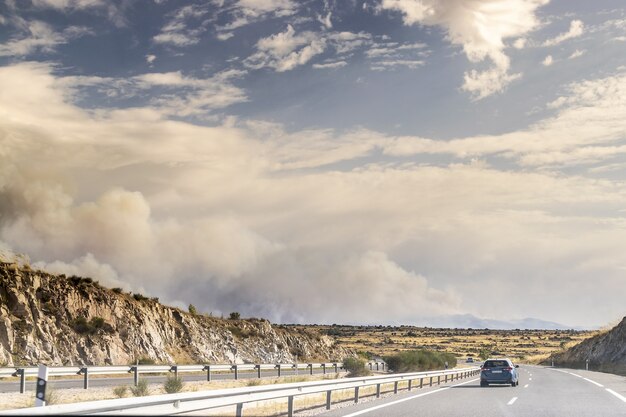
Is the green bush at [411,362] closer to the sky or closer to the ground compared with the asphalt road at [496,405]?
closer to the sky

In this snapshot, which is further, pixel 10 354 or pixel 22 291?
pixel 22 291

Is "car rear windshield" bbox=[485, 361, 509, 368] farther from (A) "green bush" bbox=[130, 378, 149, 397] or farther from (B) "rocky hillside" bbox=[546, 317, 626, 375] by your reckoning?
(B) "rocky hillside" bbox=[546, 317, 626, 375]

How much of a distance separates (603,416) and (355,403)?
22.1ft

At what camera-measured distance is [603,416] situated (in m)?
16.1

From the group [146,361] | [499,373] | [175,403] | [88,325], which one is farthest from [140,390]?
[88,325]

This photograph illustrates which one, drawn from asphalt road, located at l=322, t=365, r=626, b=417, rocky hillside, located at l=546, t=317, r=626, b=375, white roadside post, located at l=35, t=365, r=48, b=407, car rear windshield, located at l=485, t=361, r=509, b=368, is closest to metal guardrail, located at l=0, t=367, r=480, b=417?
white roadside post, located at l=35, t=365, r=48, b=407

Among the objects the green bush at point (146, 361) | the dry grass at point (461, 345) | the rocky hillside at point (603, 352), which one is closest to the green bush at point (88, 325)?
the green bush at point (146, 361)

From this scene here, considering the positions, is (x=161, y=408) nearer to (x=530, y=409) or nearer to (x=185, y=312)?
(x=530, y=409)

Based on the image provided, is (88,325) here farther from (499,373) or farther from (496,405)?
(496,405)

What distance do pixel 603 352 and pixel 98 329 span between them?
155 feet

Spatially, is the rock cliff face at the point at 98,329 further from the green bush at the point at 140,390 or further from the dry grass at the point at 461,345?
the dry grass at the point at 461,345

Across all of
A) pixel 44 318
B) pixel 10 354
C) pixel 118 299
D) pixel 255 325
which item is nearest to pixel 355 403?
pixel 10 354

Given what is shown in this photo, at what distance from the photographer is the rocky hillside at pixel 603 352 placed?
6325 cm

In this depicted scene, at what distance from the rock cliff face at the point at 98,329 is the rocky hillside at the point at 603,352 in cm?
3065
